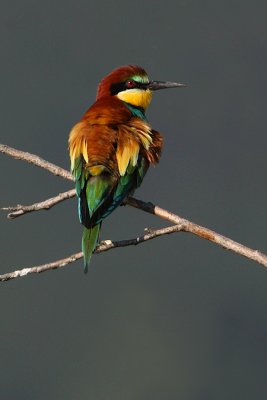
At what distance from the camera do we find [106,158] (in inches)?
136

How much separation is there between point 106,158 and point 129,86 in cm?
49

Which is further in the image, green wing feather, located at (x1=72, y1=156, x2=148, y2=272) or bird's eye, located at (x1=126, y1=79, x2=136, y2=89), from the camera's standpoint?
bird's eye, located at (x1=126, y1=79, x2=136, y2=89)

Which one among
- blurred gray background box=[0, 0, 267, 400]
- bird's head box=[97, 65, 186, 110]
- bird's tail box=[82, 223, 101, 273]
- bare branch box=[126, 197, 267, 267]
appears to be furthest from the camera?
blurred gray background box=[0, 0, 267, 400]

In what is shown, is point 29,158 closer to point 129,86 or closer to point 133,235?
point 129,86

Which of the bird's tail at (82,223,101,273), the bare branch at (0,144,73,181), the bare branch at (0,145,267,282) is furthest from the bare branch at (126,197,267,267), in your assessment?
the bare branch at (0,144,73,181)

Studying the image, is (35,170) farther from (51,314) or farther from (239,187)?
(239,187)

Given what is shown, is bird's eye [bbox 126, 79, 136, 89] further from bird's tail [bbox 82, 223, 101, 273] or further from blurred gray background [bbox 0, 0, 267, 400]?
blurred gray background [bbox 0, 0, 267, 400]

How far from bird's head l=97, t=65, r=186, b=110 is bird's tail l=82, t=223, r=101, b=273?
0.58 meters

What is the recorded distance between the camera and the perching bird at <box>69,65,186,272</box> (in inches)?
133

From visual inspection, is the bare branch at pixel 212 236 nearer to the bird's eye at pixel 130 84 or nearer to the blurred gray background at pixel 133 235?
the bird's eye at pixel 130 84

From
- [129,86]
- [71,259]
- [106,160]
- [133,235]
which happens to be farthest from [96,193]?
[133,235]

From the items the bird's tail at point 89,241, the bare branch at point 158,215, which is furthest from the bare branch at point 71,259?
the bird's tail at point 89,241

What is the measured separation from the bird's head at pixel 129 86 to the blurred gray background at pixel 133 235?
1529 cm

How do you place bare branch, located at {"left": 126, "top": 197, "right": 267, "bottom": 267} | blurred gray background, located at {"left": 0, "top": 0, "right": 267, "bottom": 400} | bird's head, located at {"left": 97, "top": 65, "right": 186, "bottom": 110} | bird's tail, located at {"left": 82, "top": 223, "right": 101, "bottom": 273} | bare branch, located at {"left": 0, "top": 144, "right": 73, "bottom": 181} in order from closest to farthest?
bare branch, located at {"left": 126, "top": 197, "right": 267, "bottom": 267}, bird's tail, located at {"left": 82, "top": 223, "right": 101, "bottom": 273}, bare branch, located at {"left": 0, "top": 144, "right": 73, "bottom": 181}, bird's head, located at {"left": 97, "top": 65, "right": 186, "bottom": 110}, blurred gray background, located at {"left": 0, "top": 0, "right": 267, "bottom": 400}
